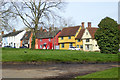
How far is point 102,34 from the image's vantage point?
2973 cm

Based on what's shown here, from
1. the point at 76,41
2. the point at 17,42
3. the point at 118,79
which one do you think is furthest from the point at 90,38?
the point at 118,79

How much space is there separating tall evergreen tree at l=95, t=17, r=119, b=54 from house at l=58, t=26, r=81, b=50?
1540 inches

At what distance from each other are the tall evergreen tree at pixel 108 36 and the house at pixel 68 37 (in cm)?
3912

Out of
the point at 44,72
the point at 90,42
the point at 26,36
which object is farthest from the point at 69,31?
the point at 44,72

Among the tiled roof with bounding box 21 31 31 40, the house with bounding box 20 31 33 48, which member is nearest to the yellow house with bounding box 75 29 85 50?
the house with bounding box 20 31 33 48

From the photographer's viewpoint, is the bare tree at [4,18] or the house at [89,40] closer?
the bare tree at [4,18]

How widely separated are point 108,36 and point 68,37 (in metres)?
42.8

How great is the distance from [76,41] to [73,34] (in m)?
3.08

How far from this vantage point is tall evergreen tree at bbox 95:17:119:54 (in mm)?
28794

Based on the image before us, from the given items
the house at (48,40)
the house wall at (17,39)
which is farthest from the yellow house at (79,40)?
the house wall at (17,39)

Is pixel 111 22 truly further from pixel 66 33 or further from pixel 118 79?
pixel 66 33

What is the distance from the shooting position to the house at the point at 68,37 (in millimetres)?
70438

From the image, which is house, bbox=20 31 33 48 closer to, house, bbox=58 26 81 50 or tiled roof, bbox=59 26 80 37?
house, bbox=58 26 81 50

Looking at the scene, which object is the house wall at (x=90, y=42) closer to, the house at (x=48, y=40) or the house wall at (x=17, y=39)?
the house at (x=48, y=40)
